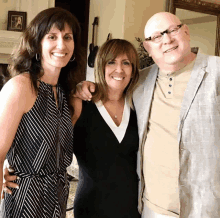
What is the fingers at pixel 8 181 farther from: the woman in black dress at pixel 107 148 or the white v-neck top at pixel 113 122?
the white v-neck top at pixel 113 122

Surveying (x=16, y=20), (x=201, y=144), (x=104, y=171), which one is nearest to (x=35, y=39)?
(x=104, y=171)

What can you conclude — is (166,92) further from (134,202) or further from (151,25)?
(134,202)

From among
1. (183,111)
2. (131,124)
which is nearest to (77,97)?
(131,124)

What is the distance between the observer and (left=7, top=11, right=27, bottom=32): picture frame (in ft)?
17.7

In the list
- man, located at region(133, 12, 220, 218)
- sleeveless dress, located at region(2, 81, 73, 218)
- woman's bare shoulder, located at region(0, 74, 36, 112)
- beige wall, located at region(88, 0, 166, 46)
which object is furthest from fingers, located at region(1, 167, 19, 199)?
beige wall, located at region(88, 0, 166, 46)

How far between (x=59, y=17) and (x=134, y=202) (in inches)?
45.3

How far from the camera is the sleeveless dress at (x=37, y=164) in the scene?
4.48 ft

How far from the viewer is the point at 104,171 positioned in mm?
1778

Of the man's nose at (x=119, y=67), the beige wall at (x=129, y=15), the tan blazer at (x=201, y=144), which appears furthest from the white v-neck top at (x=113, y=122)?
the beige wall at (x=129, y=15)

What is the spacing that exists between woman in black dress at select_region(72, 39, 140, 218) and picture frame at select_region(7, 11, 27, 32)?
4.05m

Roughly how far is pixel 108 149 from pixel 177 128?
1.39ft

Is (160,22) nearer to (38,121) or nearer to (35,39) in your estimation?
(35,39)

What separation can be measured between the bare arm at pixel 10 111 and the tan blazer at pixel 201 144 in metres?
0.82

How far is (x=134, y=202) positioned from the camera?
71.4 inches
